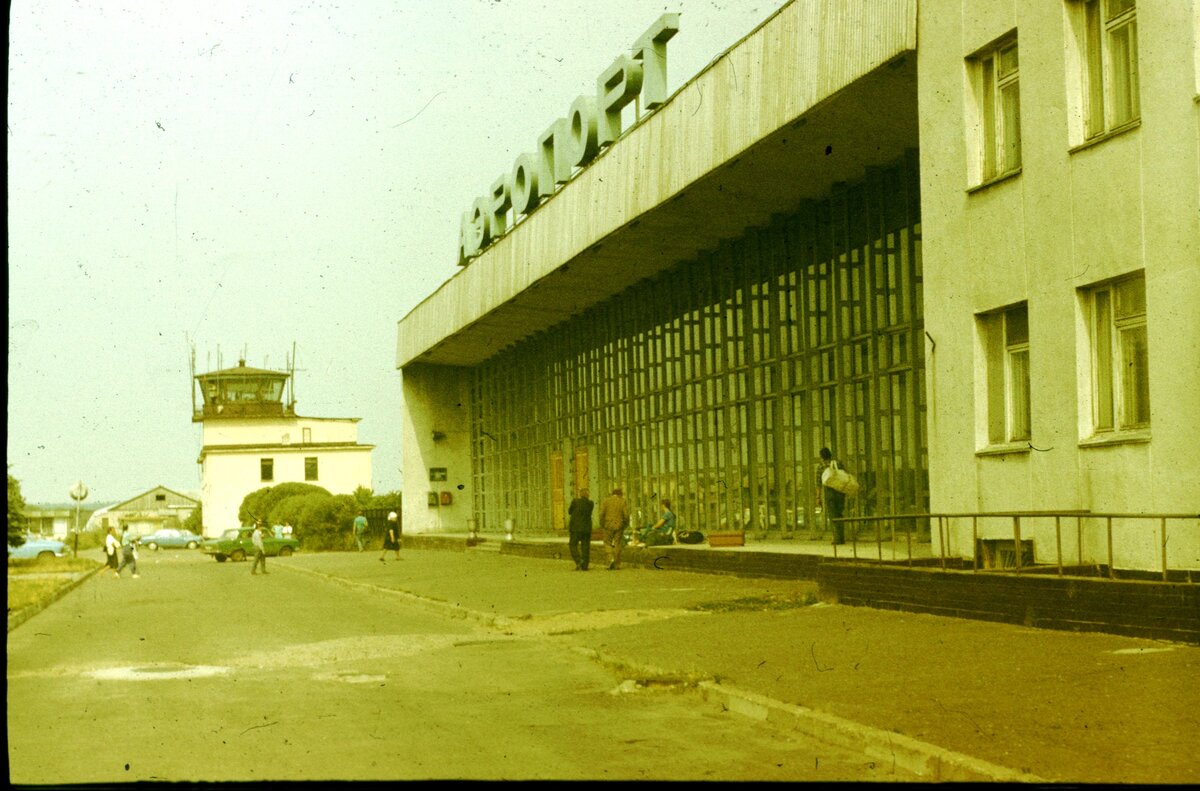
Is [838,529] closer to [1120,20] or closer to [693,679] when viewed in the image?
[1120,20]

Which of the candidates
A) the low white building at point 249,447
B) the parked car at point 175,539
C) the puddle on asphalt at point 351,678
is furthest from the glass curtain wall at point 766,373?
the low white building at point 249,447

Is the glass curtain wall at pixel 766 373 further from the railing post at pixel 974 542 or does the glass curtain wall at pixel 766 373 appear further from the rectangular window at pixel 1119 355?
the rectangular window at pixel 1119 355

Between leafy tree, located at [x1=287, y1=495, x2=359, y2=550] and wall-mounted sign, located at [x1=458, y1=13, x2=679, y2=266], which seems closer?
wall-mounted sign, located at [x1=458, y1=13, x2=679, y2=266]

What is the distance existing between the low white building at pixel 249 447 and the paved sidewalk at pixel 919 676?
8581cm

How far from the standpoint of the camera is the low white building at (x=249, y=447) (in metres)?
104

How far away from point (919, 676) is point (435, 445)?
47829 mm

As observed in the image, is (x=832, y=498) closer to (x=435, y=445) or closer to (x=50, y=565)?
(x=435, y=445)

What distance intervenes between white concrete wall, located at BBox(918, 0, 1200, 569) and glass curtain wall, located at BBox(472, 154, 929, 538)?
21.3 feet

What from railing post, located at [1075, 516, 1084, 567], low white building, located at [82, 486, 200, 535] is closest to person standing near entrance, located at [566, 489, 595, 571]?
railing post, located at [1075, 516, 1084, 567]

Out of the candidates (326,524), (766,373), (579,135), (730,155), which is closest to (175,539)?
(326,524)

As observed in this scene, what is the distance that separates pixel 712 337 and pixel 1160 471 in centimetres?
2064

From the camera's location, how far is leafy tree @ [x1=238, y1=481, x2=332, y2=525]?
92.9 meters

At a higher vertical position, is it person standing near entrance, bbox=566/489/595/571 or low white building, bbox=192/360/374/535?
low white building, bbox=192/360/374/535

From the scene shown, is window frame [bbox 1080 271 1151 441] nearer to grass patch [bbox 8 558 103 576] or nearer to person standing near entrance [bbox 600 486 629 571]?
person standing near entrance [bbox 600 486 629 571]
